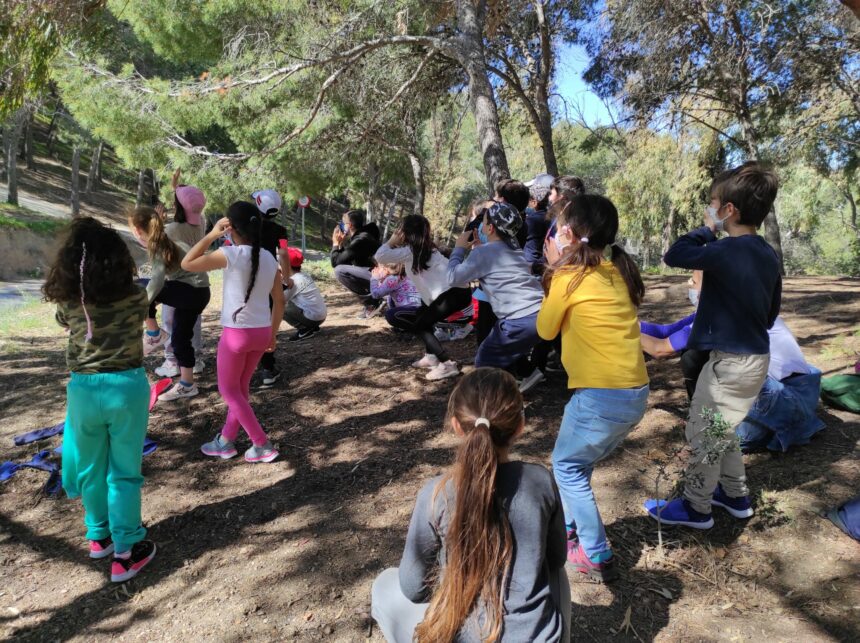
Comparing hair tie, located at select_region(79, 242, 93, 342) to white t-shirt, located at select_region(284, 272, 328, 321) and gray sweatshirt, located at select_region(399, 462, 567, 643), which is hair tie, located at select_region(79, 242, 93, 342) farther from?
white t-shirt, located at select_region(284, 272, 328, 321)

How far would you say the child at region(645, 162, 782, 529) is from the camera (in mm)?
2373

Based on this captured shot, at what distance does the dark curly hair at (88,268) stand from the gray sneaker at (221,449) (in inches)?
58.0

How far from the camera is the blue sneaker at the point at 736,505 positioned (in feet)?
9.09

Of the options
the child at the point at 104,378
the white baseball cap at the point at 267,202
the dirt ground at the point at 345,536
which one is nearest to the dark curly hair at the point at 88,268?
the child at the point at 104,378

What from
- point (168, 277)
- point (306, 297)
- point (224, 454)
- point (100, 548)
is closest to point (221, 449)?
point (224, 454)

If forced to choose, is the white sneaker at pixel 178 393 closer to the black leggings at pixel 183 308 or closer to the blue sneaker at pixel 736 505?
the black leggings at pixel 183 308

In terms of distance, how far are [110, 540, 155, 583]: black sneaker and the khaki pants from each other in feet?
8.54

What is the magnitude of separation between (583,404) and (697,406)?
69 centimetres

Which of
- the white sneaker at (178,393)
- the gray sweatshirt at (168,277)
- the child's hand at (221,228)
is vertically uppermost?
the child's hand at (221,228)

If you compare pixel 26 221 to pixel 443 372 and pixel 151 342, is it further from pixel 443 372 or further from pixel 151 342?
pixel 443 372

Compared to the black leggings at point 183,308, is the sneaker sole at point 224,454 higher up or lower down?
lower down

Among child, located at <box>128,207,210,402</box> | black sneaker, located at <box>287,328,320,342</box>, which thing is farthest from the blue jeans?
black sneaker, located at <box>287,328,320,342</box>

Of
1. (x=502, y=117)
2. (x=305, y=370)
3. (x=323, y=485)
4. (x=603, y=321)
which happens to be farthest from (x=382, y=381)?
(x=502, y=117)

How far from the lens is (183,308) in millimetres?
4285
